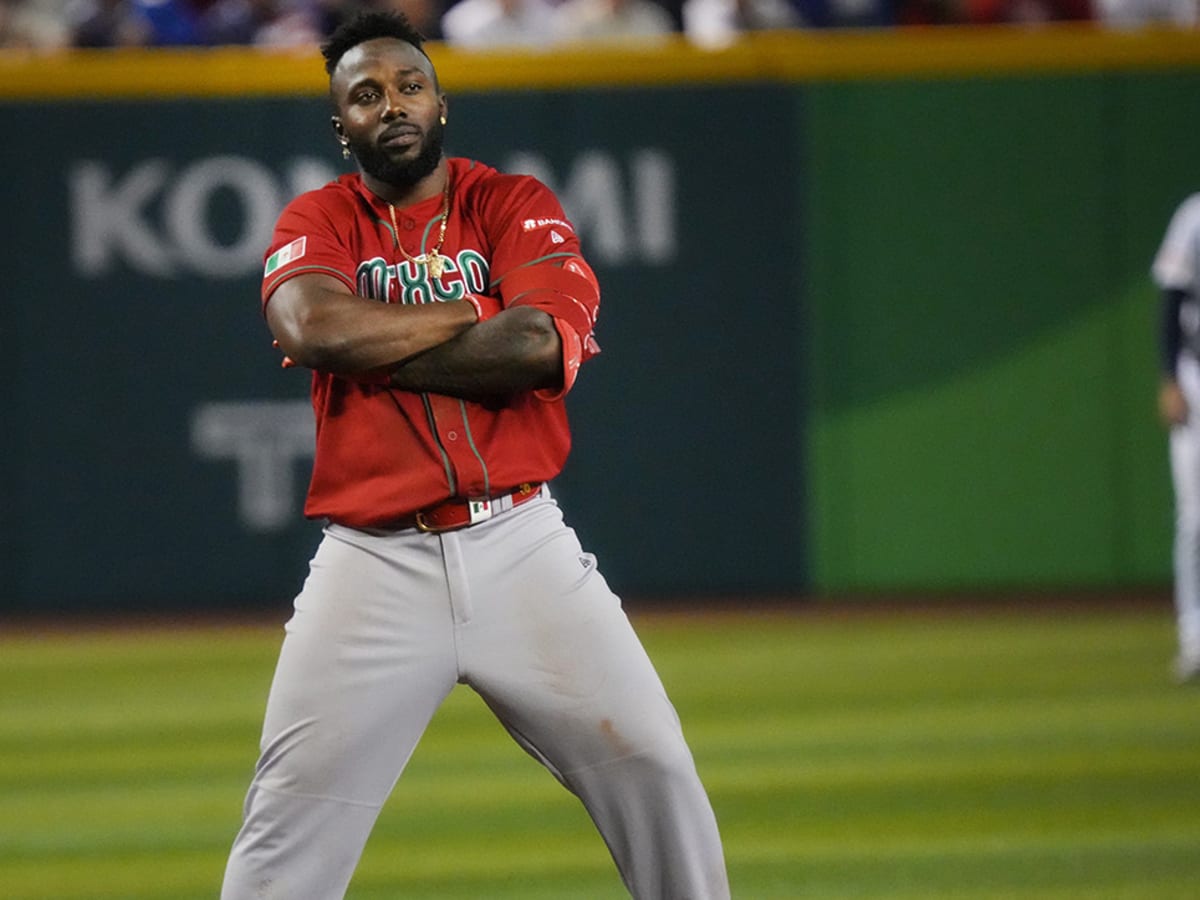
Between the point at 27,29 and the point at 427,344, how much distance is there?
10.8m

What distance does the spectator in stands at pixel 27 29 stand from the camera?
45.3 feet

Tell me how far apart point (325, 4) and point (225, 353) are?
2.39 metres

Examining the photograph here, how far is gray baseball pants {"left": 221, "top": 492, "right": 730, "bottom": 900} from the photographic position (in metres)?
3.92

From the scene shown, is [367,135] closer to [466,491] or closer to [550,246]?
[550,246]

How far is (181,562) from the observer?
13148 mm

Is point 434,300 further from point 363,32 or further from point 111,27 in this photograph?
point 111,27

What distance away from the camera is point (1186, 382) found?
9.48 m

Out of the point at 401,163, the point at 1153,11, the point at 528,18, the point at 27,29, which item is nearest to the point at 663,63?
the point at 528,18

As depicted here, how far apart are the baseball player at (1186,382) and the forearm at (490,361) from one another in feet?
19.2

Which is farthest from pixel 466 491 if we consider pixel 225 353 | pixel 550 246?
pixel 225 353

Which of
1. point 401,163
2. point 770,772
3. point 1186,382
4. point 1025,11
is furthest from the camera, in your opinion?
point 1025,11

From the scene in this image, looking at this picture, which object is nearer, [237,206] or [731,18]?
[237,206]

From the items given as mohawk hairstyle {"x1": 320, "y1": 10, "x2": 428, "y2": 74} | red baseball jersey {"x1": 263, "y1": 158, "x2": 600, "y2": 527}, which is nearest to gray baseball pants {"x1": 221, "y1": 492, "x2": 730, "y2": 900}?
red baseball jersey {"x1": 263, "y1": 158, "x2": 600, "y2": 527}

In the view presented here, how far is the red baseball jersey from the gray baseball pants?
0.35 feet
